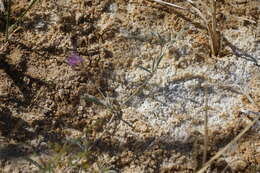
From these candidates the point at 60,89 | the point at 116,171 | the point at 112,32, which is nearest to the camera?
the point at 116,171

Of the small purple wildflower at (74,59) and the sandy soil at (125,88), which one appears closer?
the sandy soil at (125,88)

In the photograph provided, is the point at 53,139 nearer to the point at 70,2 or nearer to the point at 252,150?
the point at 70,2

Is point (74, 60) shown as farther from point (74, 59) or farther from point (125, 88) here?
point (125, 88)

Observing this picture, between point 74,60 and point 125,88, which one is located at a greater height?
point 74,60

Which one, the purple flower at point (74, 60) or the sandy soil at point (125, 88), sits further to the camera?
the purple flower at point (74, 60)

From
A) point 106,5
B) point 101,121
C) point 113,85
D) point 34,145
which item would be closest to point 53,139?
point 34,145

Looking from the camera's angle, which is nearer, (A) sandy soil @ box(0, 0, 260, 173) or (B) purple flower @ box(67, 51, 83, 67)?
(A) sandy soil @ box(0, 0, 260, 173)

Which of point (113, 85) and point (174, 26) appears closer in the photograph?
point (113, 85)

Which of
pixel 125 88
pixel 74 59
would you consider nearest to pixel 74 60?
pixel 74 59
